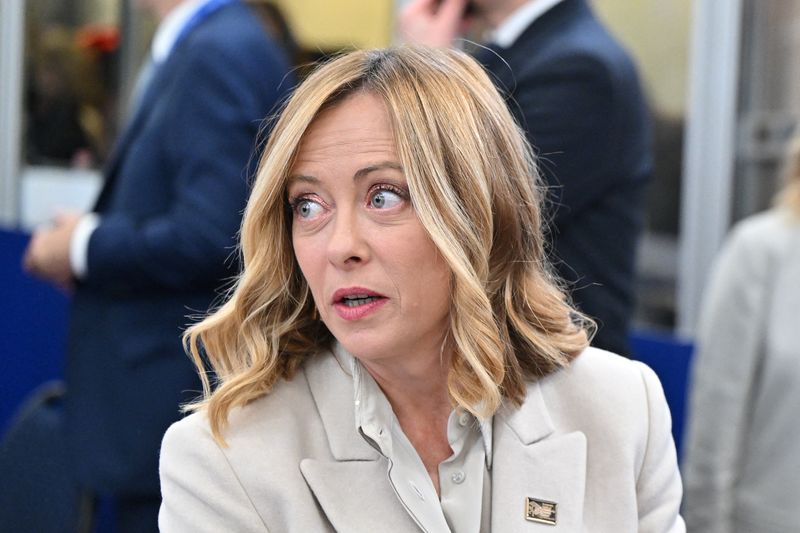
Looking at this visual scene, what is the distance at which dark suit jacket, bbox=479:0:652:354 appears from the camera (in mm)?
2422

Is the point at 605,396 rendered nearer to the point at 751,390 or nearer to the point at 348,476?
the point at 348,476

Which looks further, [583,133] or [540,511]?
[583,133]

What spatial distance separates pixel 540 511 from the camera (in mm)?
1829

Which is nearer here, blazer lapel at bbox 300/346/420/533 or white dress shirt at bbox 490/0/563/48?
blazer lapel at bbox 300/346/420/533

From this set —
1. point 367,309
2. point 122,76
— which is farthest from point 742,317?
point 122,76

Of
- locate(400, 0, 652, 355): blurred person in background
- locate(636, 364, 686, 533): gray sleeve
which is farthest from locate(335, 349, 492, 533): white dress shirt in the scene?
locate(400, 0, 652, 355): blurred person in background

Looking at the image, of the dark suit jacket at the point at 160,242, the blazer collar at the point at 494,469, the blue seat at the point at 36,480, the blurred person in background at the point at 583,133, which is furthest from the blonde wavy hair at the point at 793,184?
the blue seat at the point at 36,480

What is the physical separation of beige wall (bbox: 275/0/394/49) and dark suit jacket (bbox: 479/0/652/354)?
2013 millimetres

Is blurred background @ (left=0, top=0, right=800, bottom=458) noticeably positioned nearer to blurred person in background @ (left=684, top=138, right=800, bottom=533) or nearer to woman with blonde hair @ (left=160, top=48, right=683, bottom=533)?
blurred person in background @ (left=684, top=138, right=800, bottom=533)

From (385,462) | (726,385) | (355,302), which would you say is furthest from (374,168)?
(726,385)

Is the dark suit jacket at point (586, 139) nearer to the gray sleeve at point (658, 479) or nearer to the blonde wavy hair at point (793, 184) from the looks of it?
the gray sleeve at point (658, 479)

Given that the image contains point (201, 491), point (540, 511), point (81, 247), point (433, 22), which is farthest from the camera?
point (81, 247)

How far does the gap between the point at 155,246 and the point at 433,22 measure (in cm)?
79

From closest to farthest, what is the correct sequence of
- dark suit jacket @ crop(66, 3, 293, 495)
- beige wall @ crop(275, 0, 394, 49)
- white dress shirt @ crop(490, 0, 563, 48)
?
white dress shirt @ crop(490, 0, 563, 48) → dark suit jacket @ crop(66, 3, 293, 495) → beige wall @ crop(275, 0, 394, 49)
